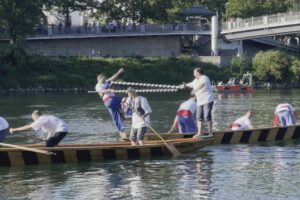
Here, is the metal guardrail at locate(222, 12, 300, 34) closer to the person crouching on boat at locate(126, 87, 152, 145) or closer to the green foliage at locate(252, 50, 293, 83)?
the green foliage at locate(252, 50, 293, 83)

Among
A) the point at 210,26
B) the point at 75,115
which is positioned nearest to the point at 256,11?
the point at 210,26

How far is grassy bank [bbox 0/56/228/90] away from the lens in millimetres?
94438

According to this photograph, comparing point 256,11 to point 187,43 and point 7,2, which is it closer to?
point 187,43

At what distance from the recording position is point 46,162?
1124 inches

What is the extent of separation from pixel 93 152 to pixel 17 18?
7064 cm

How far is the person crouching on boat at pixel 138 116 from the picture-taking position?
2966 cm

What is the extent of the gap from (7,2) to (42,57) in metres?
7.58

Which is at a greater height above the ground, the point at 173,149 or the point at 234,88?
the point at 173,149

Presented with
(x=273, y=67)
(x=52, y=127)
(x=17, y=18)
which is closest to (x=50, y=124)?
(x=52, y=127)

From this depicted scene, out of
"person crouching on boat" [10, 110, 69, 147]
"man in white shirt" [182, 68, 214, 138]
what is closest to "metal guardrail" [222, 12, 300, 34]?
"man in white shirt" [182, 68, 214, 138]

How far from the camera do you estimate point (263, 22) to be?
102000mm

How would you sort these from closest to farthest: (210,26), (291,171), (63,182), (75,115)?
(63,182) < (291,171) < (75,115) < (210,26)

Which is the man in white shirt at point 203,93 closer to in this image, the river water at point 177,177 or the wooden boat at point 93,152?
the wooden boat at point 93,152

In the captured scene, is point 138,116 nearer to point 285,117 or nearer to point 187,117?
point 187,117
